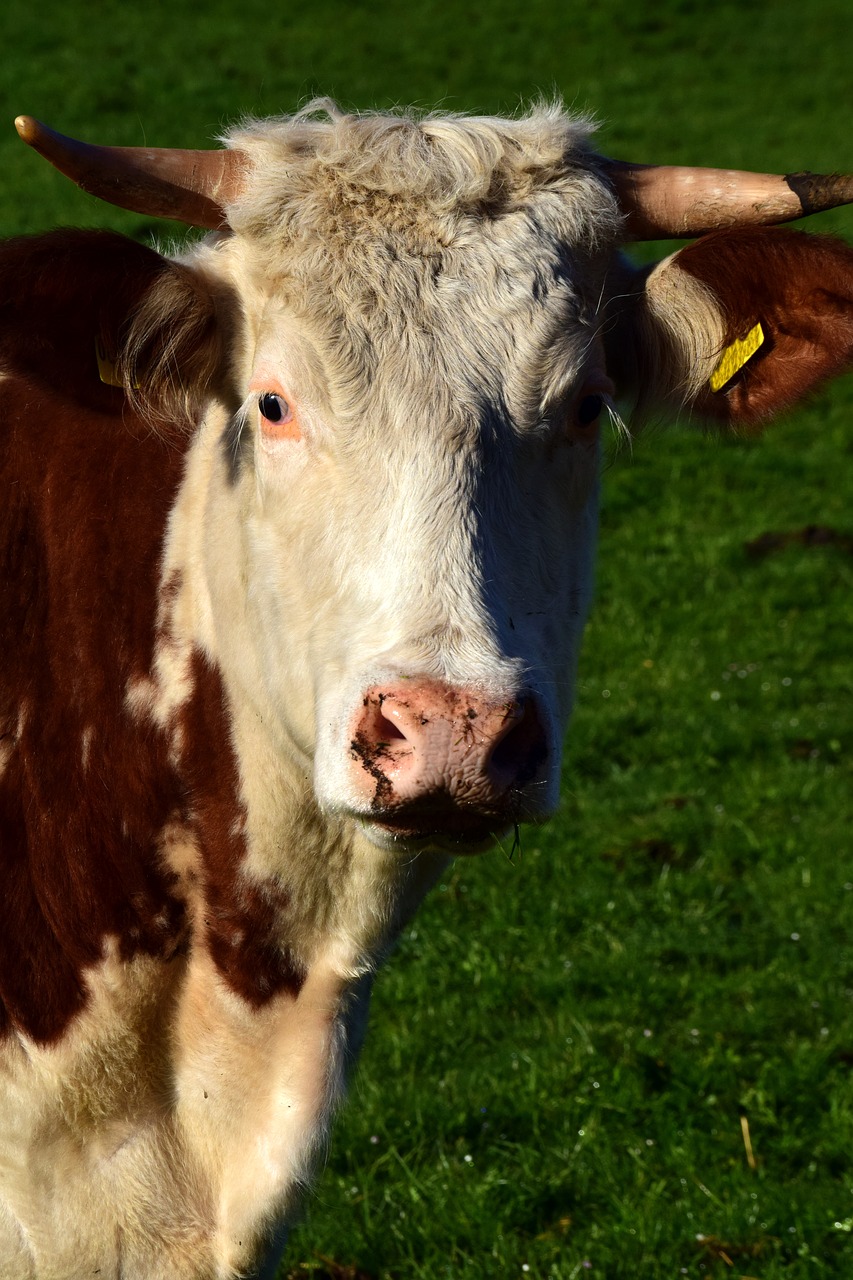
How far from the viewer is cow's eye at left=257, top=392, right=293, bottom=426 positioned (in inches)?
121

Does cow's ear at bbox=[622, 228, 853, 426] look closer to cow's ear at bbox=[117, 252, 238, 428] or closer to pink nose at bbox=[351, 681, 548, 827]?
cow's ear at bbox=[117, 252, 238, 428]

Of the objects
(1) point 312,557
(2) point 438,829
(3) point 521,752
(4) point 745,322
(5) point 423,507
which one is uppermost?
(4) point 745,322

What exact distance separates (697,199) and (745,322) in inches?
11.9

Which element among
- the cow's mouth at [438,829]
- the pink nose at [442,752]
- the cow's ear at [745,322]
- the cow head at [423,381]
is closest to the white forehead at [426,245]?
the cow head at [423,381]

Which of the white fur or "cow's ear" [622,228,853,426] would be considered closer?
the white fur

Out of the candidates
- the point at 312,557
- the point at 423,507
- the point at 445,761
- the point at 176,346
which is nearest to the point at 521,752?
the point at 445,761

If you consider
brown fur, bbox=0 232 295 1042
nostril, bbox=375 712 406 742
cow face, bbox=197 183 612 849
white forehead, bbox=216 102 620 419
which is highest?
white forehead, bbox=216 102 620 419

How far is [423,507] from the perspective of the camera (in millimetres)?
2809

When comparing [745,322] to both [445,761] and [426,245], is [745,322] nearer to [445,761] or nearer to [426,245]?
[426,245]

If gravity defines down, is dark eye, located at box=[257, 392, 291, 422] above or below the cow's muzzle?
above

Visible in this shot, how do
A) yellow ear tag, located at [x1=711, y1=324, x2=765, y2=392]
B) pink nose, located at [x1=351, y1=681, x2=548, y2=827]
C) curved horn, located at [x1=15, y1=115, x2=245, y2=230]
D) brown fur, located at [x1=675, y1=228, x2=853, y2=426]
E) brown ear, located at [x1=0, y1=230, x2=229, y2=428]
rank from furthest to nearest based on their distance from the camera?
yellow ear tag, located at [x1=711, y1=324, x2=765, y2=392] < brown fur, located at [x1=675, y1=228, x2=853, y2=426] < brown ear, located at [x1=0, y1=230, x2=229, y2=428] < curved horn, located at [x1=15, y1=115, x2=245, y2=230] < pink nose, located at [x1=351, y1=681, x2=548, y2=827]

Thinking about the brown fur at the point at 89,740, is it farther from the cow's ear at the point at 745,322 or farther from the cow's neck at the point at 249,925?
the cow's ear at the point at 745,322

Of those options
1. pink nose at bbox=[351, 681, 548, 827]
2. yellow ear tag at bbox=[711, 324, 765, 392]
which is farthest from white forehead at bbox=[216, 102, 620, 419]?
pink nose at bbox=[351, 681, 548, 827]

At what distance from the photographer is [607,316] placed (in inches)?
135
